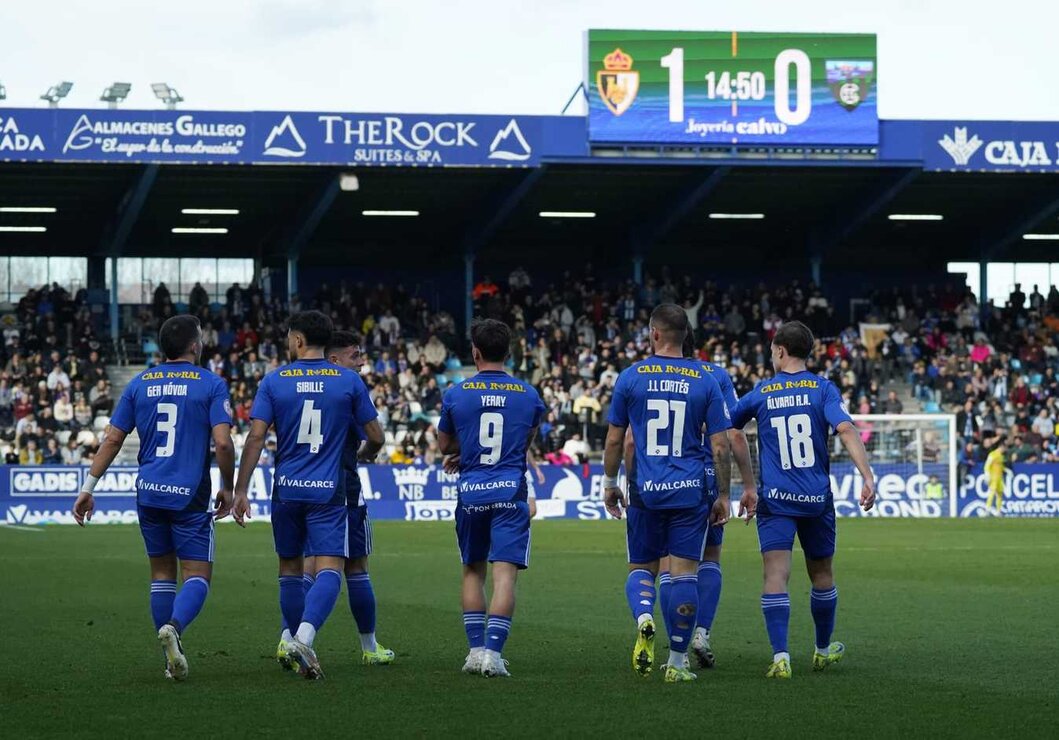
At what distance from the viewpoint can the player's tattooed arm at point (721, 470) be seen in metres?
9.66

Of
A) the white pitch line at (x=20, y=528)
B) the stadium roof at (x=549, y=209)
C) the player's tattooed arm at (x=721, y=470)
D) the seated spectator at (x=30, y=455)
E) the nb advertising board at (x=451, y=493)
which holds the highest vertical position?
the stadium roof at (x=549, y=209)

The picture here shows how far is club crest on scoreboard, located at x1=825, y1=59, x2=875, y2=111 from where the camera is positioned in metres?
38.8

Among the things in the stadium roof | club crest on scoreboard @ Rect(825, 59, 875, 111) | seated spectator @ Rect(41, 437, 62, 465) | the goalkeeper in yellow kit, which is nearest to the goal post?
the goalkeeper in yellow kit

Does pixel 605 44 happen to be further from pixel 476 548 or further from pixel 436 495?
pixel 476 548

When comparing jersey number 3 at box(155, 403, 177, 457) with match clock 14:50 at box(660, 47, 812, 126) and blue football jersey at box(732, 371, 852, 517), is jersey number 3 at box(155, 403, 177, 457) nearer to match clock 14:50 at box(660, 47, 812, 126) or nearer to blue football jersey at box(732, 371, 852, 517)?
blue football jersey at box(732, 371, 852, 517)

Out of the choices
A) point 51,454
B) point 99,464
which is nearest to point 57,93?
point 51,454

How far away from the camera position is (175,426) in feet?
31.9

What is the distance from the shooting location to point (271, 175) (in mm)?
38375

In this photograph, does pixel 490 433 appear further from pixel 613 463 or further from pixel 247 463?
pixel 247 463

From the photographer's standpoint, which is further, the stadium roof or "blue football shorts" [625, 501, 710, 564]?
the stadium roof

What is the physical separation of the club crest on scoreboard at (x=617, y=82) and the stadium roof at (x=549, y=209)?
135 centimetres

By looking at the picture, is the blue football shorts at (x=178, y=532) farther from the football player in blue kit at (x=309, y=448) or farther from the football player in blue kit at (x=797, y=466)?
the football player in blue kit at (x=797, y=466)

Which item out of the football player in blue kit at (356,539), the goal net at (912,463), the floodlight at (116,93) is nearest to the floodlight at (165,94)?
the floodlight at (116,93)

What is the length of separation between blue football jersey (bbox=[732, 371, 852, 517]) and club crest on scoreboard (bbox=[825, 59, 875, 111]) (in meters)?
30.0
